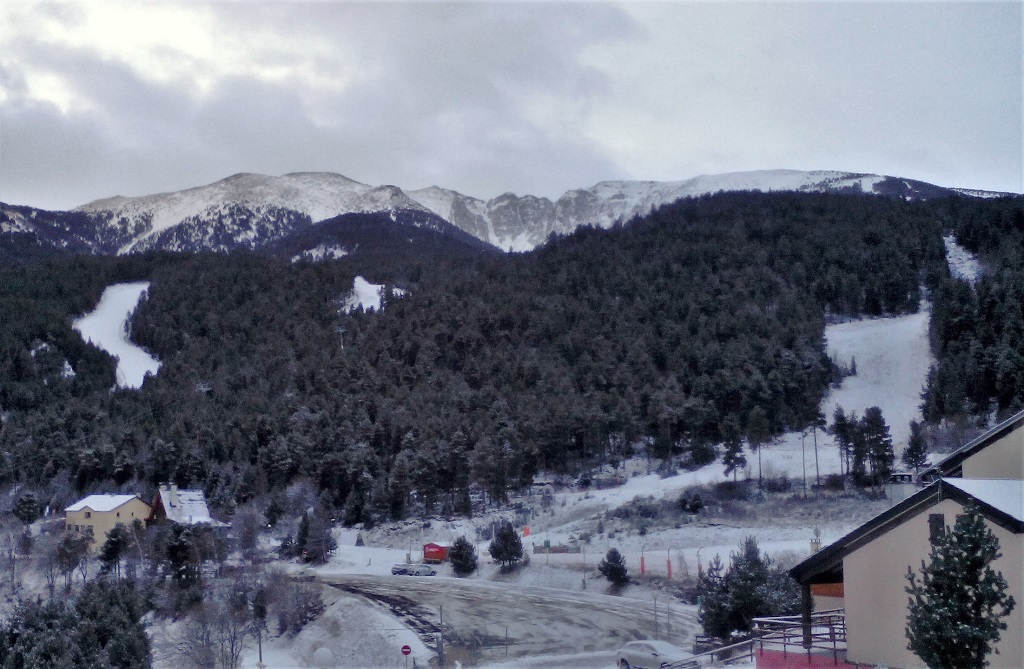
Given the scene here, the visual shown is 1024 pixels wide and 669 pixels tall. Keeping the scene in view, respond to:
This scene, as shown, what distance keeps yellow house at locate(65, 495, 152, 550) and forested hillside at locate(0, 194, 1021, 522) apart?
7.43 metres

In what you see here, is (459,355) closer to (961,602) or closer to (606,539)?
(606,539)

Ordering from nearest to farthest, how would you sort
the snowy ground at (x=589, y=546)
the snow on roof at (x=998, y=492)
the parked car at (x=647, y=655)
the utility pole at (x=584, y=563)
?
the snow on roof at (x=998, y=492), the parked car at (x=647, y=655), the snowy ground at (x=589, y=546), the utility pole at (x=584, y=563)

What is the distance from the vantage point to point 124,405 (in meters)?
87.1

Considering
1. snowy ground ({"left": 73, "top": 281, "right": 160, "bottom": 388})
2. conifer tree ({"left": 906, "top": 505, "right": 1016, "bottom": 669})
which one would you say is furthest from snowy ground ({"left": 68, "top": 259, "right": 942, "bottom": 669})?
snowy ground ({"left": 73, "top": 281, "right": 160, "bottom": 388})

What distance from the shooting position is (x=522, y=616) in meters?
36.9

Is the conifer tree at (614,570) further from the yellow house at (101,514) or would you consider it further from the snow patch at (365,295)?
the snow patch at (365,295)

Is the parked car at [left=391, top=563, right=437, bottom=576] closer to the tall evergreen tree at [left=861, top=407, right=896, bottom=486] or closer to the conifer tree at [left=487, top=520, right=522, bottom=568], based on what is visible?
the conifer tree at [left=487, top=520, right=522, bottom=568]

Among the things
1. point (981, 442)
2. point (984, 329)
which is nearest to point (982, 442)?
point (981, 442)

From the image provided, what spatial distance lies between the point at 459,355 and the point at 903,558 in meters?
89.0

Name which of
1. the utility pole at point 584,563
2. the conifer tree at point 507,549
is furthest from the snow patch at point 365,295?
the conifer tree at point 507,549

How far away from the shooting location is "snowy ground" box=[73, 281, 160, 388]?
115 meters

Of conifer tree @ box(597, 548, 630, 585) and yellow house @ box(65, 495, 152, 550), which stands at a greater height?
yellow house @ box(65, 495, 152, 550)

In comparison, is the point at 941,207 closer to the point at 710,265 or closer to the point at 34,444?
the point at 710,265

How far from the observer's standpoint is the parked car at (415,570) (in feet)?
158
